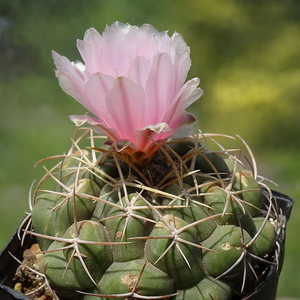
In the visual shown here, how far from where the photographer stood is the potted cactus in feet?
1.99

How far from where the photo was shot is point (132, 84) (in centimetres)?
59

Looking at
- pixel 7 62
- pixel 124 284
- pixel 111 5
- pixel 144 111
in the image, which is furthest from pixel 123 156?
pixel 7 62

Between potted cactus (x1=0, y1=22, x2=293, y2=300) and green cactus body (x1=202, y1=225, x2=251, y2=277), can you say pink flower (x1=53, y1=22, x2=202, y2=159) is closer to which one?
potted cactus (x1=0, y1=22, x2=293, y2=300)

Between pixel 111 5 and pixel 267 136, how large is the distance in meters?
0.91

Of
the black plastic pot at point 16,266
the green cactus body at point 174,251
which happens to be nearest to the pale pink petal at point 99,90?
the green cactus body at point 174,251

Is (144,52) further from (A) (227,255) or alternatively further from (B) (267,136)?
(B) (267,136)

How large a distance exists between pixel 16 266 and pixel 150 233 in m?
0.32

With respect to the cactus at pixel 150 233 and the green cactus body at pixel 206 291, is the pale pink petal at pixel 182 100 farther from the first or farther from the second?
the green cactus body at pixel 206 291

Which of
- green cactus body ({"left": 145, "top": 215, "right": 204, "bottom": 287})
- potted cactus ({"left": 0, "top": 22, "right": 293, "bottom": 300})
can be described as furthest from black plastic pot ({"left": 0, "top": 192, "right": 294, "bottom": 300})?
green cactus body ({"left": 145, "top": 215, "right": 204, "bottom": 287})

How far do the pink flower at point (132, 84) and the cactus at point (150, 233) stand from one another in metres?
0.06

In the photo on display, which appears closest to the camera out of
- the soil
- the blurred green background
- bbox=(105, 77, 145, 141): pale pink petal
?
bbox=(105, 77, 145, 141): pale pink petal

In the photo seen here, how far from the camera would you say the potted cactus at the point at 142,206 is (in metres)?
0.61

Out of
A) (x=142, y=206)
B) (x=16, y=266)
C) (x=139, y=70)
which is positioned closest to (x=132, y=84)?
(x=139, y=70)

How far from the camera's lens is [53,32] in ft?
6.63
